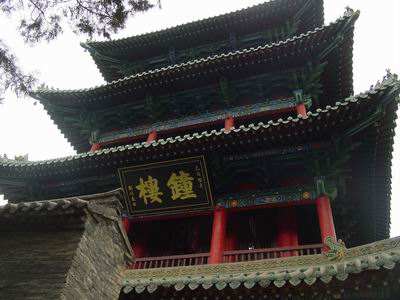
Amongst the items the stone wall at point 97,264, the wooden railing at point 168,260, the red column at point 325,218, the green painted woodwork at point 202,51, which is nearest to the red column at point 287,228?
the red column at point 325,218

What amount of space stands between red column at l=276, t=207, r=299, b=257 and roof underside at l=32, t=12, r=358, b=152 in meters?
4.54

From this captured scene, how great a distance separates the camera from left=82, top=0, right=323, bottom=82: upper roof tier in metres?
14.3

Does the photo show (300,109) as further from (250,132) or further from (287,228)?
(287,228)

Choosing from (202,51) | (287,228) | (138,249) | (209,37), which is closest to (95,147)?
(138,249)

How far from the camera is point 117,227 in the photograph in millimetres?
7766

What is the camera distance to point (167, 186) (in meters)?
9.92

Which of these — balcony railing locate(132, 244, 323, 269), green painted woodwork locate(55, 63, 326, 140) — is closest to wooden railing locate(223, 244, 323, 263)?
balcony railing locate(132, 244, 323, 269)

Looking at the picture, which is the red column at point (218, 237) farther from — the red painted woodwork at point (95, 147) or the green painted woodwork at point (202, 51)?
the green painted woodwork at point (202, 51)

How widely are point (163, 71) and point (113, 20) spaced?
4863 millimetres

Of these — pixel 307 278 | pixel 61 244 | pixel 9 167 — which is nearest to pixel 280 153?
pixel 307 278

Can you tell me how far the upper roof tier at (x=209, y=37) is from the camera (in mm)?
14297

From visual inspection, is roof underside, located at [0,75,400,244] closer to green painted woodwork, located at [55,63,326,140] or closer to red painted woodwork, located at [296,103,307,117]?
red painted woodwork, located at [296,103,307,117]

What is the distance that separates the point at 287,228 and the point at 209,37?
821cm

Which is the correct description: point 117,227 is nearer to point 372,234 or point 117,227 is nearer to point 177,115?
point 177,115
